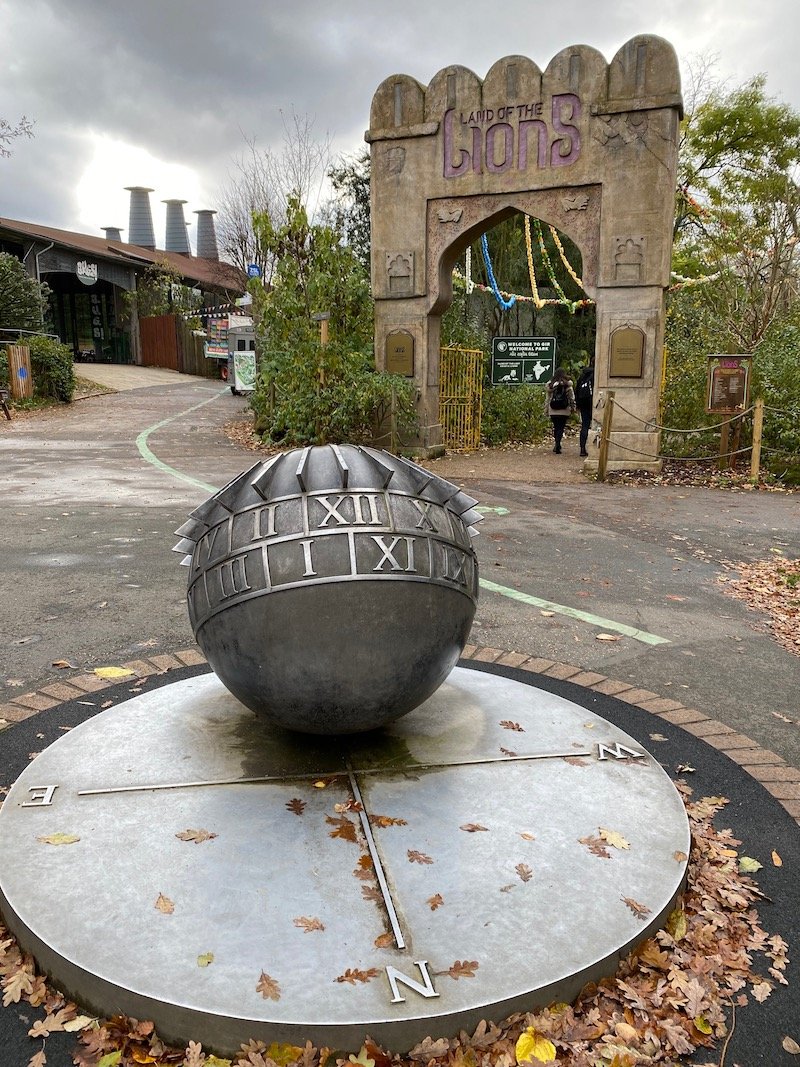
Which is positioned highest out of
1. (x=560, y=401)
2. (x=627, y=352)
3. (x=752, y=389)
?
(x=627, y=352)

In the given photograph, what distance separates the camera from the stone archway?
12.7 m

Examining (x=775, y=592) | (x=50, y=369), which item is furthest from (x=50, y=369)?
(x=775, y=592)

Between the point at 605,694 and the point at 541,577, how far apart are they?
8.60 feet

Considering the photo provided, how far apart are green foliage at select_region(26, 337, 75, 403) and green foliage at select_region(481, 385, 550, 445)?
13487mm

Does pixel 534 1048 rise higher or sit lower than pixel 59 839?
lower

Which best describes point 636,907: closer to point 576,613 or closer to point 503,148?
point 576,613

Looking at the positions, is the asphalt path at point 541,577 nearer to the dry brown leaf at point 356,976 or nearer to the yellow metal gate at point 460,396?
the dry brown leaf at point 356,976

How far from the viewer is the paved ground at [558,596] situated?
4.30 m

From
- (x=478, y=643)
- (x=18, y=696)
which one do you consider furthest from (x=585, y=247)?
(x=18, y=696)

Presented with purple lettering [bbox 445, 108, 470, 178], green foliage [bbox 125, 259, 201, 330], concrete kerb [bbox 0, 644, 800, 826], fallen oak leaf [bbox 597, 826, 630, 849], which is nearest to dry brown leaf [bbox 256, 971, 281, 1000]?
fallen oak leaf [bbox 597, 826, 630, 849]

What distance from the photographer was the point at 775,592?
6.60 meters

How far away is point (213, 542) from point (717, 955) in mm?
2221

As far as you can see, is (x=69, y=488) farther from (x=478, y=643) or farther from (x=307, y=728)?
(x=307, y=728)

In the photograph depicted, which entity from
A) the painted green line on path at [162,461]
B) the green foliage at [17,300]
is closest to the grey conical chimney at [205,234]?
the green foliage at [17,300]
